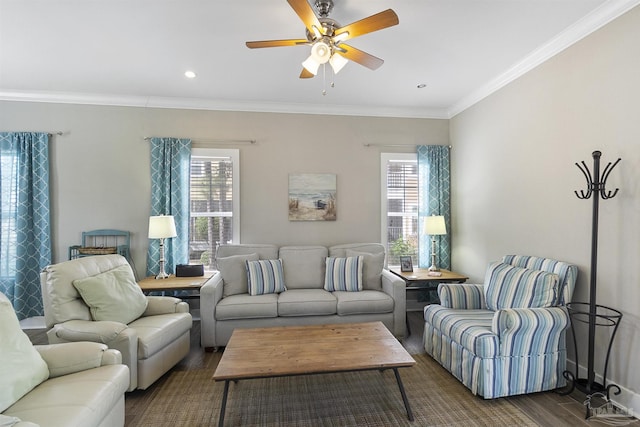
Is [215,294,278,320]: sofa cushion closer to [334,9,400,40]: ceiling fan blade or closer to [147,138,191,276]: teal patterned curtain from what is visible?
[147,138,191,276]: teal patterned curtain

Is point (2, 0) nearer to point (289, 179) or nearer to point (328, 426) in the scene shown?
point (289, 179)

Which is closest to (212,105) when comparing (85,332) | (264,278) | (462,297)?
(264,278)

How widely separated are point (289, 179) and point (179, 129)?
154 cm

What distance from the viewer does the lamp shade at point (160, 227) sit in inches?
137

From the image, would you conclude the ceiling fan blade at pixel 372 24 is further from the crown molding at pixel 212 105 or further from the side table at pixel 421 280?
the side table at pixel 421 280

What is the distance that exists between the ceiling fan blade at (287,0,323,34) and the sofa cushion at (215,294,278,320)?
8.07 feet

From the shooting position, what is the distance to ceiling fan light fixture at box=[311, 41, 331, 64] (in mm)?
2023

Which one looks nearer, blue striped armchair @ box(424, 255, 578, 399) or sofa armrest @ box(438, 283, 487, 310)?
blue striped armchair @ box(424, 255, 578, 399)

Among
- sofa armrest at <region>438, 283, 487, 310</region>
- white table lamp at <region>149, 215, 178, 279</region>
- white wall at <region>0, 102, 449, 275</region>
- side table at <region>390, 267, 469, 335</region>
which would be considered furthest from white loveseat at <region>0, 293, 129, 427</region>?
side table at <region>390, 267, 469, 335</region>

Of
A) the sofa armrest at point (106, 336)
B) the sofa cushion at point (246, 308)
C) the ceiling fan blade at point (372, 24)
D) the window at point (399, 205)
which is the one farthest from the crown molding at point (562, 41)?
the sofa armrest at point (106, 336)

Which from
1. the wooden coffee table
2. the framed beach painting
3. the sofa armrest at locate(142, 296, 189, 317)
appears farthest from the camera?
the framed beach painting

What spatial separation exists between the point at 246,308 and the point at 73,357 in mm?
1488

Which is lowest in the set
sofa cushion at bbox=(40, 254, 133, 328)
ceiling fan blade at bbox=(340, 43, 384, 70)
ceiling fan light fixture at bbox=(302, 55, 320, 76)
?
sofa cushion at bbox=(40, 254, 133, 328)

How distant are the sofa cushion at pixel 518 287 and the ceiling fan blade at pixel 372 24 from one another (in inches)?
86.0
